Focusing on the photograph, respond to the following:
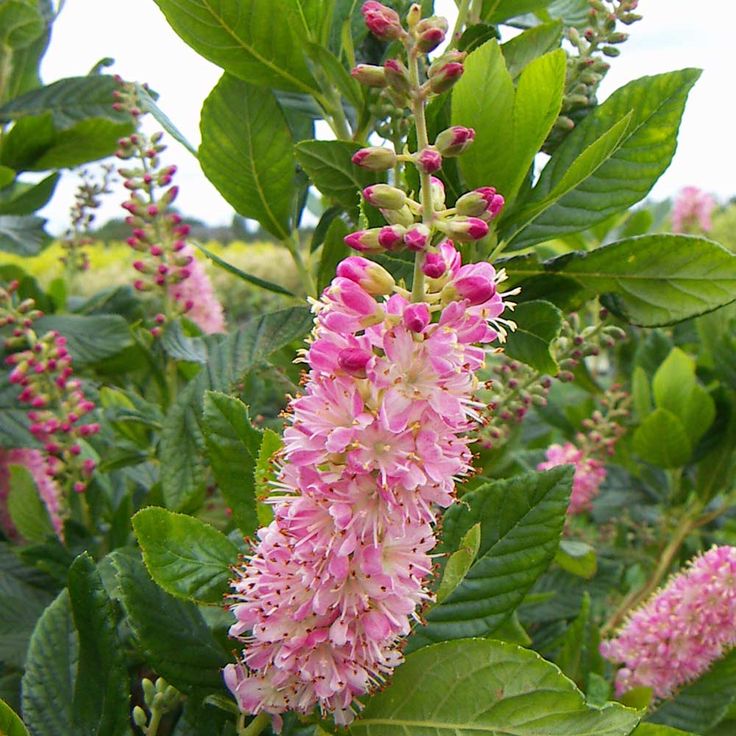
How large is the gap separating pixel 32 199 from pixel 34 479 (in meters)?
0.73

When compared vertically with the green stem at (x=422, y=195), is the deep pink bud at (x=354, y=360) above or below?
below

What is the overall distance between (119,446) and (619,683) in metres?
1.09

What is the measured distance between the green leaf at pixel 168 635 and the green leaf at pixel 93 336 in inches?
41.0

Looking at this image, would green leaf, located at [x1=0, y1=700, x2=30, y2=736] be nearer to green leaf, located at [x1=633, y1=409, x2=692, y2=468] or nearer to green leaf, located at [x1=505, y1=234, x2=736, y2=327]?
green leaf, located at [x1=505, y1=234, x2=736, y2=327]

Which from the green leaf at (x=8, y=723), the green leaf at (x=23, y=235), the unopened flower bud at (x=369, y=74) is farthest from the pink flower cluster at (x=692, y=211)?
the green leaf at (x=8, y=723)

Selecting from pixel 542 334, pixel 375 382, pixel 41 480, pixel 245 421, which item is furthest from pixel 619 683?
pixel 41 480

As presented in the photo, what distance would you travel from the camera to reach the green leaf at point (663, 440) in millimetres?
1929

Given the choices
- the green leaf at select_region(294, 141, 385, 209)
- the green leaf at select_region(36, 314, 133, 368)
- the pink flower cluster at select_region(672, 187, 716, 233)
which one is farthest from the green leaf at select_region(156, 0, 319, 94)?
the pink flower cluster at select_region(672, 187, 716, 233)

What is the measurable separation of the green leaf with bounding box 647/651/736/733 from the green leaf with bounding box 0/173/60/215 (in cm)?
187

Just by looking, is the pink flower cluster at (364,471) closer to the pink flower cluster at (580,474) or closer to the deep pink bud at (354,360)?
the deep pink bud at (354,360)

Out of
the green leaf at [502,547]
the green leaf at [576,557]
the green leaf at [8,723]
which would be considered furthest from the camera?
the green leaf at [576,557]

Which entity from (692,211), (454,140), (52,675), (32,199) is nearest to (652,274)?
(454,140)

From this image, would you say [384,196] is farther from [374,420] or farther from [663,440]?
[663,440]

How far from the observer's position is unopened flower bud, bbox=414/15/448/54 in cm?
87
